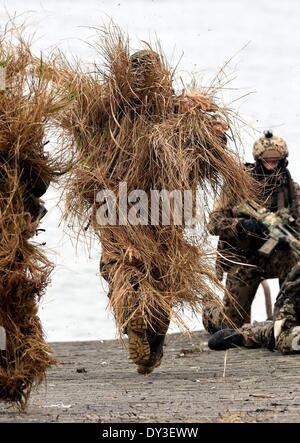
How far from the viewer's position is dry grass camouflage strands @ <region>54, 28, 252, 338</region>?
10.9m

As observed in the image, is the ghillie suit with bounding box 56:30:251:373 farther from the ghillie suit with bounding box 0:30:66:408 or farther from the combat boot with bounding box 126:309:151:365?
the ghillie suit with bounding box 0:30:66:408

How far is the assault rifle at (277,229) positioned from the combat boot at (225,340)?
0.79 metres

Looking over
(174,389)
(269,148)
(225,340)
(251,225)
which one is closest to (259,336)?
(225,340)

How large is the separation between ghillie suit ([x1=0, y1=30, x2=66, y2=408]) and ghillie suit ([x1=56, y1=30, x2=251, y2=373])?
1.25 m

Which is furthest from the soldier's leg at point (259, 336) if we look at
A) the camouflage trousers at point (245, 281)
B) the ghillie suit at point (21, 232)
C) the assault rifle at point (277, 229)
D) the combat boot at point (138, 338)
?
the ghillie suit at point (21, 232)

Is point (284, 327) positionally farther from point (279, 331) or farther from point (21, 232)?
point (21, 232)

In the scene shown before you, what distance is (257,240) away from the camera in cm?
1464

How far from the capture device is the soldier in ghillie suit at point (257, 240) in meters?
14.1

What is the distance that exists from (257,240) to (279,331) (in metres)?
1.60

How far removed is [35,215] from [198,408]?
1425 millimetres

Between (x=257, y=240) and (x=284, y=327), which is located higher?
(x=257, y=240)

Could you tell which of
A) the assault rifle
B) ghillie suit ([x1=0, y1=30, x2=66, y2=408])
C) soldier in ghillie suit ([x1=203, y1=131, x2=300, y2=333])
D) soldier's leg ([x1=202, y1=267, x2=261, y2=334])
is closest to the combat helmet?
soldier in ghillie suit ([x1=203, y1=131, x2=300, y2=333])

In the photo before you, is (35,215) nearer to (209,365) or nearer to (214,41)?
(209,365)
